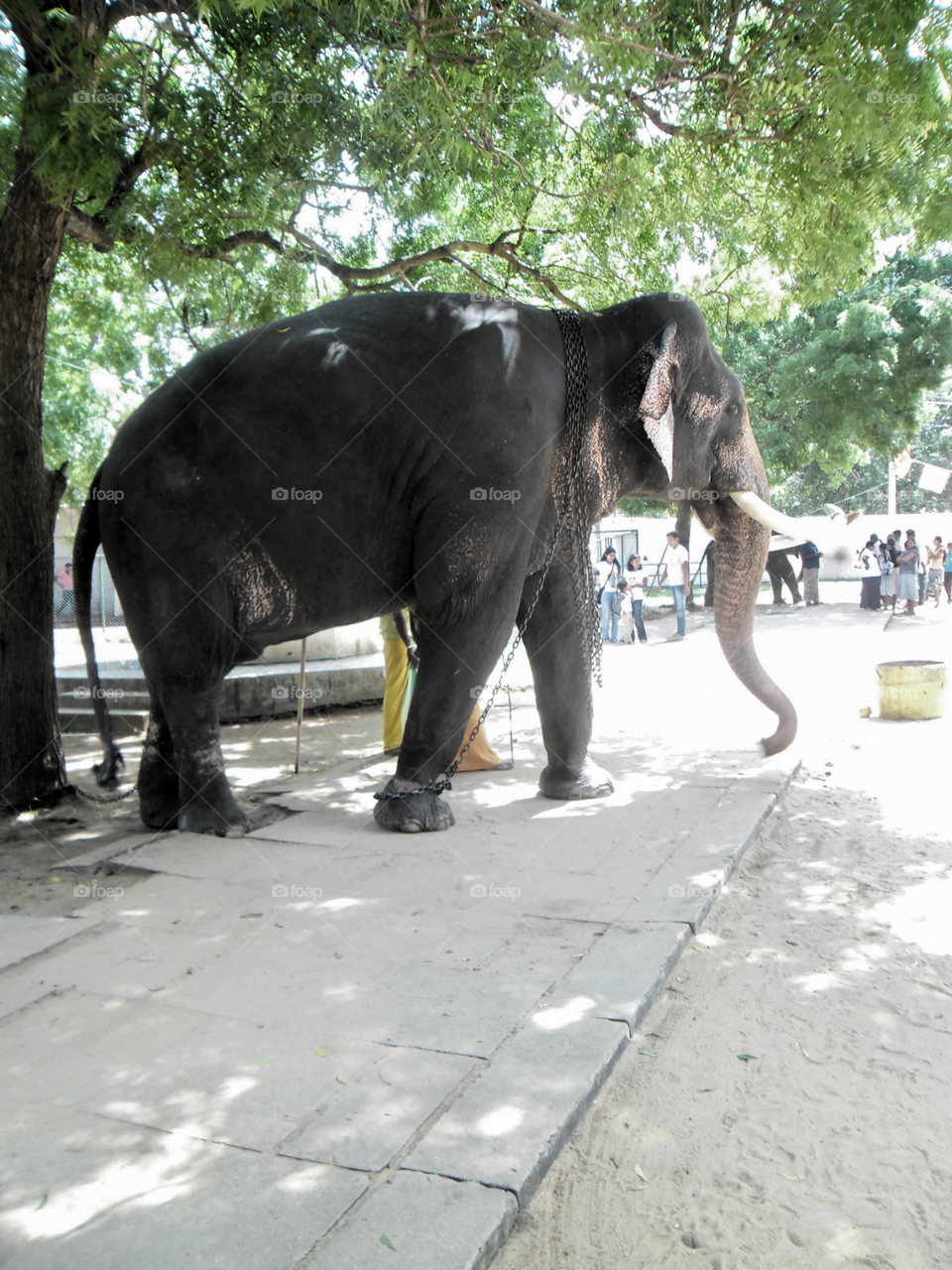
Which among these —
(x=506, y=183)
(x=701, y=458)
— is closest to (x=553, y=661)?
(x=701, y=458)

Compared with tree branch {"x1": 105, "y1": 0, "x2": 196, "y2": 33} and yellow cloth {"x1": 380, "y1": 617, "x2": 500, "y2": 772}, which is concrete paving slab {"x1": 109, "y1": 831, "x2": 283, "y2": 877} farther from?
tree branch {"x1": 105, "y1": 0, "x2": 196, "y2": 33}

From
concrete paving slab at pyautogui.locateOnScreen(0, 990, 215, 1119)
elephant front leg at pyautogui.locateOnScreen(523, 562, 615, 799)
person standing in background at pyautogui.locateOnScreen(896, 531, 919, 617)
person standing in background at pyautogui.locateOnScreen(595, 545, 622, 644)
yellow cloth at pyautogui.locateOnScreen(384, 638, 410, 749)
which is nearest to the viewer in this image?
concrete paving slab at pyautogui.locateOnScreen(0, 990, 215, 1119)

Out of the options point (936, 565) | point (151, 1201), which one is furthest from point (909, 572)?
point (151, 1201)

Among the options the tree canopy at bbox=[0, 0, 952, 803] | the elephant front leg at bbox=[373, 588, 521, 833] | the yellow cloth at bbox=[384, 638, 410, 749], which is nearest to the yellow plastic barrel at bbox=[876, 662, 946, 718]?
the tree canopy at bbox=[0, 0, 952, 803]

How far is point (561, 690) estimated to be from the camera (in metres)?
5.98

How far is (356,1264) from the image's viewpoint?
2.09 metres

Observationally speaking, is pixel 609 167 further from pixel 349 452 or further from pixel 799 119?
pixel 349 452

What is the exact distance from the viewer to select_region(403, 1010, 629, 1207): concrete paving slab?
2.42m

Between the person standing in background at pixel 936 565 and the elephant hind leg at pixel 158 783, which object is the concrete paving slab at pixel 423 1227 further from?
the person standing in background at pixel 936 565

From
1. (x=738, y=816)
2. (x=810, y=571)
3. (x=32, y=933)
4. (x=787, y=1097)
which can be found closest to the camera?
(x=787, y=1097)

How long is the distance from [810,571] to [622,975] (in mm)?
20696

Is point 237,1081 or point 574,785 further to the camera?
point 574,785

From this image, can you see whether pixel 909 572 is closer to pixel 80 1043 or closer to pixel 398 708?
pixel 398 708

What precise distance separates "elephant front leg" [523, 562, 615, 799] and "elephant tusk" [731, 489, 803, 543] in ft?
3.73
